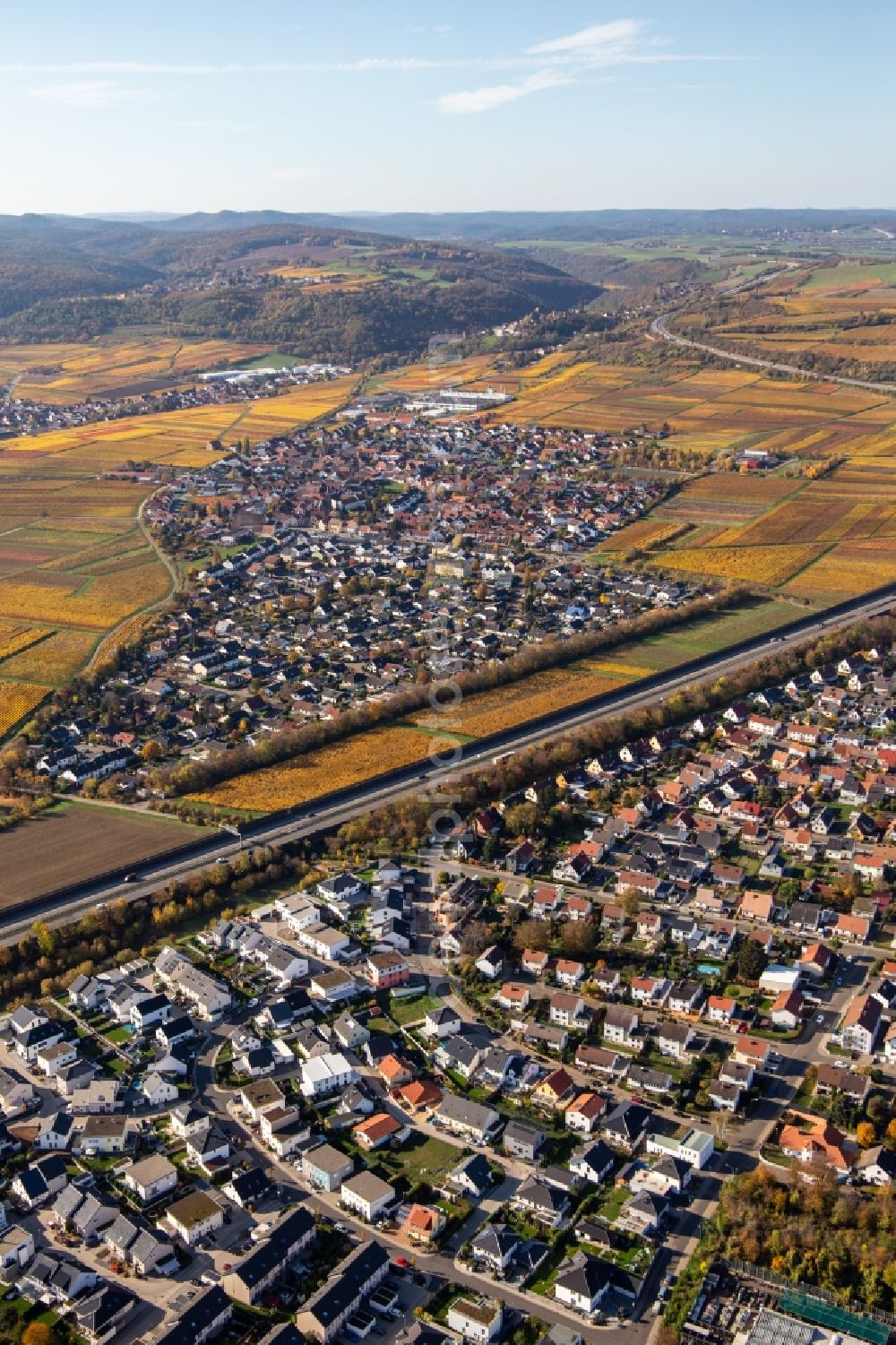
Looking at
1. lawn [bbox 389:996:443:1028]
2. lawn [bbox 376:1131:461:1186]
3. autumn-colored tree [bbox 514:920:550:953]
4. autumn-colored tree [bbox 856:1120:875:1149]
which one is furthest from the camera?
autumn-colored tree [bbox 514:920:550:953]

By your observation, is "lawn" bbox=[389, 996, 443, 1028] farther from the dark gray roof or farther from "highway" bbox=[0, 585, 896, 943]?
"highway" bbox=[0, 585, 896, 943]

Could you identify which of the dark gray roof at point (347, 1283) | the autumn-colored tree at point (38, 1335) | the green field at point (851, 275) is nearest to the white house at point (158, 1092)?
the autumn-colored tree at point (38, 1335)

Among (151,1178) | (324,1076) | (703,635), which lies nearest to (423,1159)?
(324,1076)

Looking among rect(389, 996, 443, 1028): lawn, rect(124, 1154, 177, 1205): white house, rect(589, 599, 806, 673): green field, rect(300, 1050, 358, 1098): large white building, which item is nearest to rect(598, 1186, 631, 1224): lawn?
rect(300, 1050, 358, 1098): large white building

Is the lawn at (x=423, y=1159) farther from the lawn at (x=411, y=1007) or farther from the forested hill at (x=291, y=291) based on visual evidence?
the forested hill at (x=291, y=291)

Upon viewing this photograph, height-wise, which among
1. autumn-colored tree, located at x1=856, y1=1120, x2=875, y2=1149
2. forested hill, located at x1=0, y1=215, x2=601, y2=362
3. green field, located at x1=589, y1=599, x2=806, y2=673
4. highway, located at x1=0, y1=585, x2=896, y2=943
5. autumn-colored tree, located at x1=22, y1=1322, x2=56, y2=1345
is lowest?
autumn-colored tree, located at x1=22, y1=1322, x2=56, y2=1345

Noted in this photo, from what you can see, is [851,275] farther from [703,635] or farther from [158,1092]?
[158,1092]
